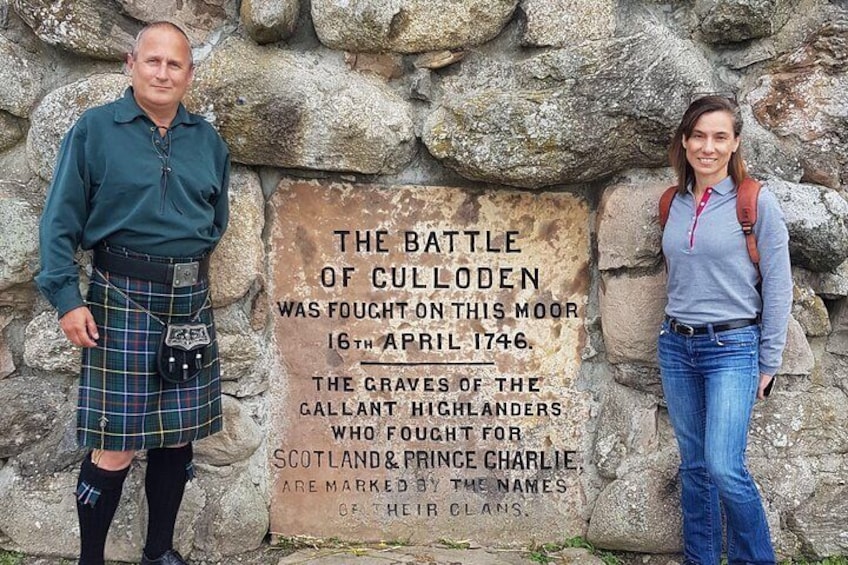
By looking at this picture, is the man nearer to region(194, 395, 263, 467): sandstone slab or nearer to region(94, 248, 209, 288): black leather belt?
region(94, 248, 209, 288): black leather belt

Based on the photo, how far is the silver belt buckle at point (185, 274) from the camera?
7.30 feet

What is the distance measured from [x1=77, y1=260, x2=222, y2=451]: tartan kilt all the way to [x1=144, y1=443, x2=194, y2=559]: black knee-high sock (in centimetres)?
14

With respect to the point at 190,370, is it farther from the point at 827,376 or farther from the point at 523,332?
the point at 827,376

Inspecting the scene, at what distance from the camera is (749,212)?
7.18 feet

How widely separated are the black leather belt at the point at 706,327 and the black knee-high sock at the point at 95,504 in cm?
161

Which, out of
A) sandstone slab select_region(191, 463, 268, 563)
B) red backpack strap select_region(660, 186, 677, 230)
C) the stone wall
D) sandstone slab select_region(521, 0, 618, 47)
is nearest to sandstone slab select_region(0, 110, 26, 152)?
the stone wall

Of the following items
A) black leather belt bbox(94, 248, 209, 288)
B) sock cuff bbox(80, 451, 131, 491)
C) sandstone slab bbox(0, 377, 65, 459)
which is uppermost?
black leather belt bbox(94, 248, 209, 288)

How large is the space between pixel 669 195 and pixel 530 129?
0.45 meters

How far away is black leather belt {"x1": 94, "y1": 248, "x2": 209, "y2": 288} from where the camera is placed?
7.13 ft

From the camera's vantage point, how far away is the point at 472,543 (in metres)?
2.75

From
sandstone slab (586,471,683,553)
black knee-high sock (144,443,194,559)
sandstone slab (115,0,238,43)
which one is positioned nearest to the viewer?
black knee-high sock (144,443,194,559)

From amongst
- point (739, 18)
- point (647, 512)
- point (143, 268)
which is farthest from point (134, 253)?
point (739, 18)

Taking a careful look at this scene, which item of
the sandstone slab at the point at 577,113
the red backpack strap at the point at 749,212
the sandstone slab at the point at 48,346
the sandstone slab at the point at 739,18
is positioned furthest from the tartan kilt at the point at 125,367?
the sandstone slab at the point at 739,18

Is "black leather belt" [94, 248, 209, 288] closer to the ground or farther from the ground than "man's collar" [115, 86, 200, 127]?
closer to the ground
